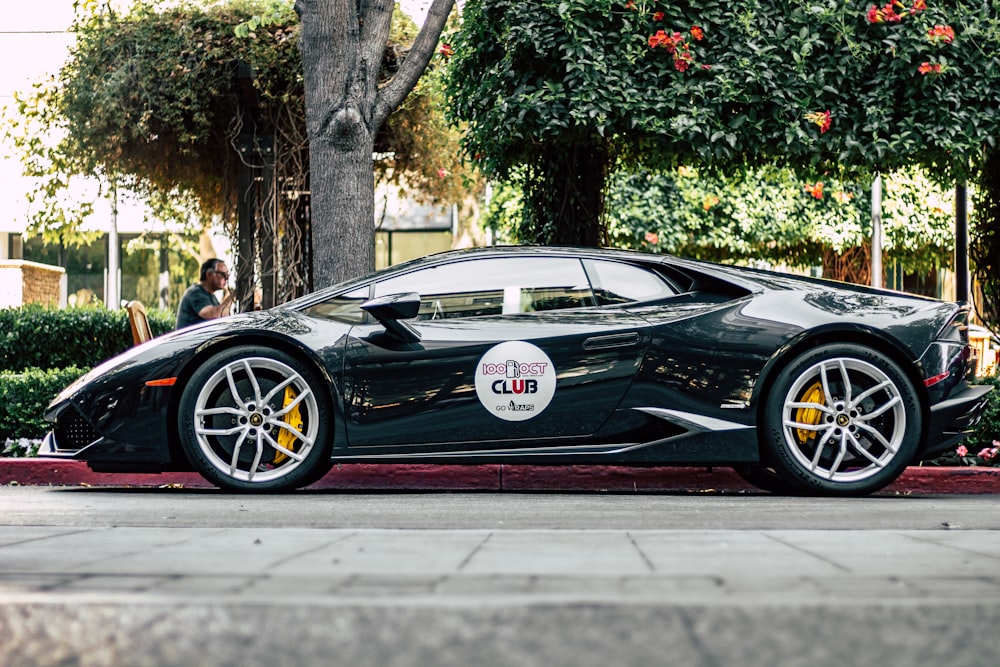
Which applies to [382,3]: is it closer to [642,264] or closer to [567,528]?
[642,264]

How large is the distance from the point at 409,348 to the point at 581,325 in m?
0.86

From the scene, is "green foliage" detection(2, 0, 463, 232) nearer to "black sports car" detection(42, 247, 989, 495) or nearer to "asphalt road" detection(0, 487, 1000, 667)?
"black sports car" detection(42, 247, 989, 495)

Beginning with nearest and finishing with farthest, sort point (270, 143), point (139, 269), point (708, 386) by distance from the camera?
point (708, 386) < point (270, 143) < point (139, 269)

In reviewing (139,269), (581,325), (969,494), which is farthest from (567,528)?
(139,269)

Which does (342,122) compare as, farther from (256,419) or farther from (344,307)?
(256,419)

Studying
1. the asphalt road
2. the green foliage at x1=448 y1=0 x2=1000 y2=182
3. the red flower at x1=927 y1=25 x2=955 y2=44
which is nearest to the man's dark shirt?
the green foliage at x1=448 y1=0 x2=1000 y2=182

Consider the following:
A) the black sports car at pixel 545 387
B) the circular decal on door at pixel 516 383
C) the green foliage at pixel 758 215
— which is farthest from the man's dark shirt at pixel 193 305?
the green foliage at pixel 758 215

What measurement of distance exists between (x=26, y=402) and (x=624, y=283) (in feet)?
13.5

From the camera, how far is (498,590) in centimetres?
304

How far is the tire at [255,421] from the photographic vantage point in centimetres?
593

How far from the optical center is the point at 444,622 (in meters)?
2.64

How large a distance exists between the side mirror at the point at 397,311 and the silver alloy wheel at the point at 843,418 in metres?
1.88

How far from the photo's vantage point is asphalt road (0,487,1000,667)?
2455 millimetres

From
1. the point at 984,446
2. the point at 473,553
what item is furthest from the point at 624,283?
the point at 984,446
